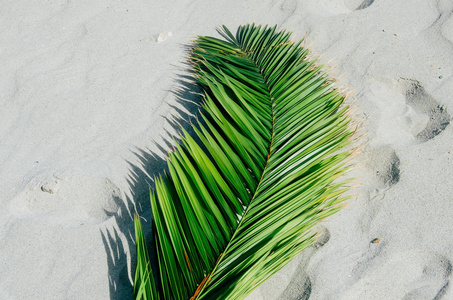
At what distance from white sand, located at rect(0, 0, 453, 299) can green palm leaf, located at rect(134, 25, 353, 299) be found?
20cm

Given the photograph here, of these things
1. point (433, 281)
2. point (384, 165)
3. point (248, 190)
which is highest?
point (248, 190)

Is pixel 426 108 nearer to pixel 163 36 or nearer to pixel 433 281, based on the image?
pixel 433 281

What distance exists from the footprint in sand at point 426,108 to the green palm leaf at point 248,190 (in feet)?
1.38

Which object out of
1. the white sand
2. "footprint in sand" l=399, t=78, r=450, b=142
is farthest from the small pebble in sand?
"footprint in sand" l=399, t=78, r=450, b=142

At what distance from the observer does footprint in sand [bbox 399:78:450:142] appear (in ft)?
5.04

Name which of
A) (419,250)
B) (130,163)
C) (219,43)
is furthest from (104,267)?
(219,43)

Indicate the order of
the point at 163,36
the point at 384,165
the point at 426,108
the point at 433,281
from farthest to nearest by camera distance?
1. the point at 163,36
2. the point at 426,108
3. the point at 384,165
4. the point at 433,281

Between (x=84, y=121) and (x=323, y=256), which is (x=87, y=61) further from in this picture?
(x=323, y=256)

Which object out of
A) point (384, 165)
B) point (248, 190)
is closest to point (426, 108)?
point (384, 165)

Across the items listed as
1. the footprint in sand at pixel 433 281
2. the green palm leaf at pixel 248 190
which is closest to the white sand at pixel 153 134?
the footprint in sand at pixel 433 281

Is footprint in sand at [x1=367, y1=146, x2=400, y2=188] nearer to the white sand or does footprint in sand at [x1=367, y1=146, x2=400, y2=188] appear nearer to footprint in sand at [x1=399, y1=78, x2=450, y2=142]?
the white sand

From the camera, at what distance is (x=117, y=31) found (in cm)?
210

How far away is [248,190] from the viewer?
4.02 feet

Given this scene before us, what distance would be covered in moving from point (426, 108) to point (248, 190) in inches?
37.2
